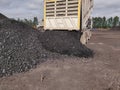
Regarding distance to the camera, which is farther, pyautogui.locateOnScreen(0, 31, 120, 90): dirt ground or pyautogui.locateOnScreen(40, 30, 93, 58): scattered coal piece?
pyautogui.locateOnScreen(40, 30, 93, 58): scattered coal piece

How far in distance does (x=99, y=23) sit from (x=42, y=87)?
71472mm

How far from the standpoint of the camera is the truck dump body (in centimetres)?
1252

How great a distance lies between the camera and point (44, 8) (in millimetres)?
13500

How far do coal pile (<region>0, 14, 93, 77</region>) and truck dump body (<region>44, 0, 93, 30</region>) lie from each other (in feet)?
1.97

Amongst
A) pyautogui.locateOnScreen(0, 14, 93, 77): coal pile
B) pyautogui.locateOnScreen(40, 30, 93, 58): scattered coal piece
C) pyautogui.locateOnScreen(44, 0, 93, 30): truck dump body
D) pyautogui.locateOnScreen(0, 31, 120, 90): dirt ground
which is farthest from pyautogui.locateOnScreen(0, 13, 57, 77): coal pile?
pyautogui.locateOnScreen(44, 0, 93, 30): truck dump body

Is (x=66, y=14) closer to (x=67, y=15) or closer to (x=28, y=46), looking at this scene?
(x=67, y=15)

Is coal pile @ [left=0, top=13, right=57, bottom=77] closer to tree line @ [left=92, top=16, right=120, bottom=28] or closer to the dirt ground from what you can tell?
the dirt ground

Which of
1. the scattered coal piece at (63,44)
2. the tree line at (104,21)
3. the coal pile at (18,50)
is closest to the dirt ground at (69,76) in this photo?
the coal pile at (18,50)

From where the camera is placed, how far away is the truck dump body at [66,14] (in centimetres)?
1252

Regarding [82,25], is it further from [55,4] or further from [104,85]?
[104,85]

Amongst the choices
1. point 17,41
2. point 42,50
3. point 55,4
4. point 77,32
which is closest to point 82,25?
point 77,32

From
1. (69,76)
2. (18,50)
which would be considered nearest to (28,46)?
(18,50)

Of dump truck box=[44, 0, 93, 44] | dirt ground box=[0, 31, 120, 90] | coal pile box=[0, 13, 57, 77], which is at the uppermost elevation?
dump truck box=[44, 0, 93, 44]

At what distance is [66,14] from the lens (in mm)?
12938
